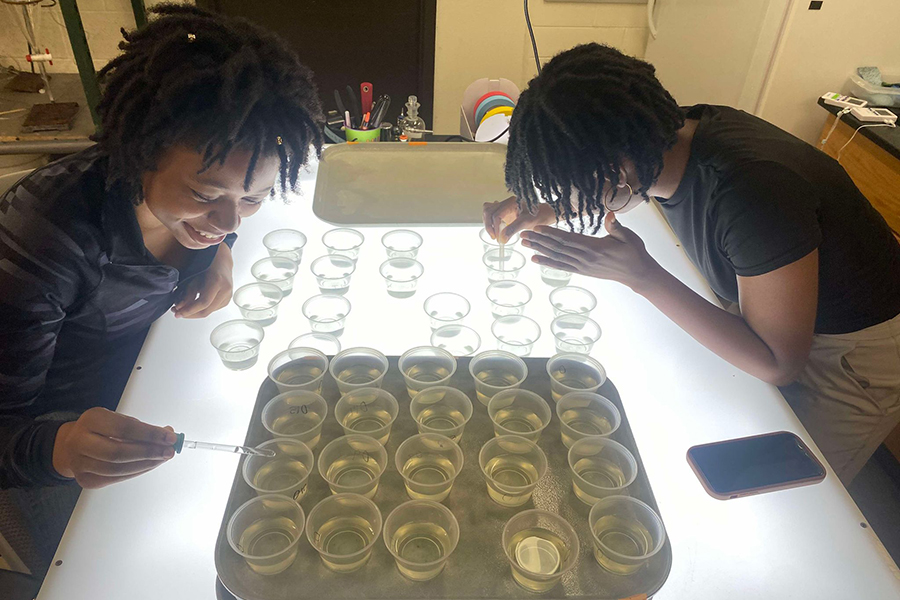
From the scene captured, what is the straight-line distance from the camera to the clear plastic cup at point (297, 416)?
0.99 m

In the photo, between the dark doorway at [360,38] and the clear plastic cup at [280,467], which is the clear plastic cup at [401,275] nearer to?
the clear plastic cup at [280,467]

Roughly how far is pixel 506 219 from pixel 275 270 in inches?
22.0

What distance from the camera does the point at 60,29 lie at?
9.47 feet

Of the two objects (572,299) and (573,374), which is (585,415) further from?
(572,299)

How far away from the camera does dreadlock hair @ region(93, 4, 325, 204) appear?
991 millimetres

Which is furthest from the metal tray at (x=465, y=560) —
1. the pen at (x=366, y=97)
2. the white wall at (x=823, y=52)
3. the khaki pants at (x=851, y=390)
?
the white wall at (x=823, y=52)

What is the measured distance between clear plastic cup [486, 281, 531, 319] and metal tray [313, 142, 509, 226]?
275mm

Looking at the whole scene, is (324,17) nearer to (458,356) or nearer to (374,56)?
(374,56)

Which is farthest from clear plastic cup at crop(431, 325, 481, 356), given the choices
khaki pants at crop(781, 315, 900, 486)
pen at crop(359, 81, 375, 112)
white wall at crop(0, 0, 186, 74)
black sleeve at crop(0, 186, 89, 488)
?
white wall at crop(0, 0, 186, 74)

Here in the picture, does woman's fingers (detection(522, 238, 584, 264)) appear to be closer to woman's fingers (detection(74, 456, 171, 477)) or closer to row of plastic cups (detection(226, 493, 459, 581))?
row of plastic cups (detection(226, 493, 459, 581))

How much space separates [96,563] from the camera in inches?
33.6

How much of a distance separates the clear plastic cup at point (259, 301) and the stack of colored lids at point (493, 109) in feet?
3.15

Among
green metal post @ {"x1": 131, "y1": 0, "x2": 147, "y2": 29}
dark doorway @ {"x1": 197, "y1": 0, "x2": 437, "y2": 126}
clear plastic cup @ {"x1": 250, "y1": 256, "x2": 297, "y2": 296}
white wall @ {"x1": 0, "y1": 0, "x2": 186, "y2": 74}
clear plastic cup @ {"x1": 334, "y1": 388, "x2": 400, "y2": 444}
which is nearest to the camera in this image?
clear plastic cup @ {"x1": 334, "y1": 388, "x2": 400, "y2": 444}

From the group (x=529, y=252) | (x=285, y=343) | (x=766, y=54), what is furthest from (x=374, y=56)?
(x=285, y=343)
